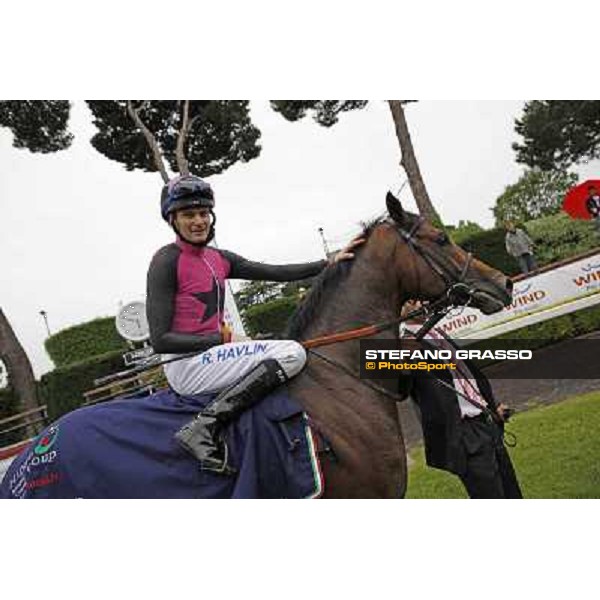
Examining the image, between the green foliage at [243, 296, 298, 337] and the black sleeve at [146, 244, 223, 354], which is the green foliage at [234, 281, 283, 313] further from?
the black sleeve at [146, 244, 223, 354]

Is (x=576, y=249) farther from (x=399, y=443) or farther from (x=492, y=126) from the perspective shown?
(x=399, y=443)

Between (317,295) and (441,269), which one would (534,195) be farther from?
(317,295)

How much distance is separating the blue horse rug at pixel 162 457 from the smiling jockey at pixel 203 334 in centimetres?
8

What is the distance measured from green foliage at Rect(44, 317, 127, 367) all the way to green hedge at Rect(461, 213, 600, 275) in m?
1.98

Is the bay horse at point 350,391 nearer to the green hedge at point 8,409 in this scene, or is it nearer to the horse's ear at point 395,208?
the horse's ear at point 395,208

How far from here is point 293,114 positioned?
3596mm

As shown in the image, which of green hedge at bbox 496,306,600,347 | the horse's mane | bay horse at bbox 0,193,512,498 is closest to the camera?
bay horse at bbox 0,193,512,498

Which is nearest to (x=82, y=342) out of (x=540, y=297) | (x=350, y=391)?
(x=350, y=391)

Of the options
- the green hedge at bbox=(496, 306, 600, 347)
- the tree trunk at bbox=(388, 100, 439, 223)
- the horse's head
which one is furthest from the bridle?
the green hedge at bbox=(496, 306, 600, 347)

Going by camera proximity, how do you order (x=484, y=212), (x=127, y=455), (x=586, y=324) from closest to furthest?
1. (x=127, y=455)
2. (x=586, y=324)
3. (x=484, y=212)

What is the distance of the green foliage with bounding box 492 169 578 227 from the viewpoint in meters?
3.47

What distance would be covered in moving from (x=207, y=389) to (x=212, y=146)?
4.62 ft

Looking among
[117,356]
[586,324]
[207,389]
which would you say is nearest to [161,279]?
[207,389]

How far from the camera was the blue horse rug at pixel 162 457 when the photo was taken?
303 cm
